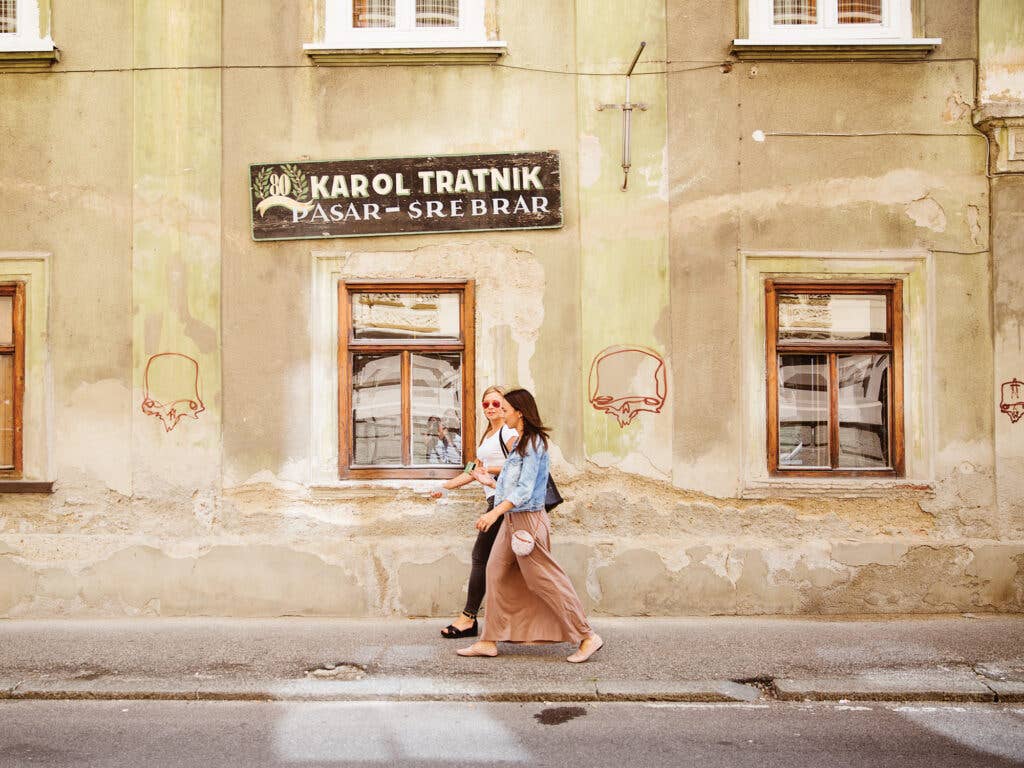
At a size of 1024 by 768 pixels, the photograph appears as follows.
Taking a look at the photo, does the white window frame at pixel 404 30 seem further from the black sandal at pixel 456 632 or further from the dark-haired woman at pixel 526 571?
the black sandal at pixel 456 632

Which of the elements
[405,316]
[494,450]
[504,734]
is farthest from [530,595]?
[405,316]

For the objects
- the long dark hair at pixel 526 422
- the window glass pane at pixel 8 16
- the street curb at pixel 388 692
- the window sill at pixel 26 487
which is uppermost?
the window glass pane at pixel 8 16

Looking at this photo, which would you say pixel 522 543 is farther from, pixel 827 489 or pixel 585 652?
pixel 827 489

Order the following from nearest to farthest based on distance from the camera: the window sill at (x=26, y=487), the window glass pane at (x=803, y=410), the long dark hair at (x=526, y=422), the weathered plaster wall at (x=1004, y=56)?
1. the long dark hair at (x=526, y=422)
2. the window sill at (x=26, y=487)
3. the weathered plaster wall at (x=1004, y=56)
4. the window glass pane at (x=803, y=410)

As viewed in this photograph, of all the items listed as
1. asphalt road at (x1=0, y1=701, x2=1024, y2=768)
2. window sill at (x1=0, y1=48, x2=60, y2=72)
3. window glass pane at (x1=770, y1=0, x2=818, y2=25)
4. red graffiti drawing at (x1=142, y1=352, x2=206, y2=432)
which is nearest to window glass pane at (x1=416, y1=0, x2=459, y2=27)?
window glass pane at (x1=770, y1=0, x2=818, y2=25)

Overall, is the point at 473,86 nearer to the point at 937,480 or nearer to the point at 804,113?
the point at 804,113

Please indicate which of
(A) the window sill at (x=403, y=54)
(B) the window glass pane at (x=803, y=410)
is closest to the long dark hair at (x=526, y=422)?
(B) the window glass pane at (x=803, y=410)

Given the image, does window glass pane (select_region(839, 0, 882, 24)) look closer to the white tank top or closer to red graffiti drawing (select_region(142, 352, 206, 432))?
the white tank top

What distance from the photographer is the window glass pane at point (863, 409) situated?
8.24 metres

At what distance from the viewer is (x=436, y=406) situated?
325 inches

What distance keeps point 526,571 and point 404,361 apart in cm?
250

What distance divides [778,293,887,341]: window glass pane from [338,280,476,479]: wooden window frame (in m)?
2.56

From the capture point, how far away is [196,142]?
26.3 ft

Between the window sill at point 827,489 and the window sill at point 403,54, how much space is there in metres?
4.00
